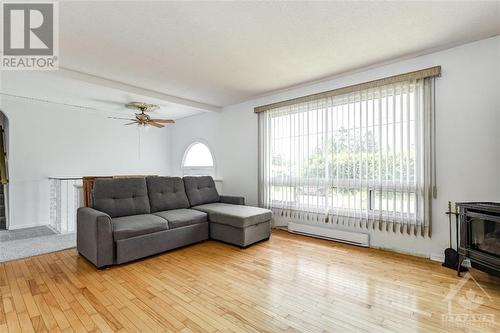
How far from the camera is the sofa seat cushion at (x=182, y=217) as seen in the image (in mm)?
3312

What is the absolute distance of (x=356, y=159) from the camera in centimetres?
336

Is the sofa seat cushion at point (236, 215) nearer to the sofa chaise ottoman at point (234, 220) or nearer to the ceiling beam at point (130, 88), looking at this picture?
the sofa chaise ottoman at point (234, 220)

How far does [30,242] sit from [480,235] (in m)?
5.74

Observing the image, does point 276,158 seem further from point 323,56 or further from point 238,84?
point 323,56

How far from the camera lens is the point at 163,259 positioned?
3006mm

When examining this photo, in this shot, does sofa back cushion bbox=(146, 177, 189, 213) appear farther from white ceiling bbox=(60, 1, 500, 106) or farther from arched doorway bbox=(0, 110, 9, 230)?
arched doorway bbox=(0, 110, 9, 230)

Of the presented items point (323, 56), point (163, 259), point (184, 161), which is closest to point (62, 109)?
point (184, 161)

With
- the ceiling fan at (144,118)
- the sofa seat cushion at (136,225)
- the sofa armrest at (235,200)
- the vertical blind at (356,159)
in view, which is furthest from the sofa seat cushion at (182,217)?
the ceiling fan at (144,118)

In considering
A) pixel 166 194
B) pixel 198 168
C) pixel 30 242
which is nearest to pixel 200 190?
pixel 166 194

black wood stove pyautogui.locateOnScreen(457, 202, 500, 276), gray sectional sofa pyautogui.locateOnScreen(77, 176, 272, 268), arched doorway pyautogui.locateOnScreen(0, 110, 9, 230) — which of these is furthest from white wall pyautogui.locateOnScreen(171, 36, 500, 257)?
arched doorway pyautogui.locateOnScreen(0, 110, 9, 230)

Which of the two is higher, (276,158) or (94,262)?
(276,158)

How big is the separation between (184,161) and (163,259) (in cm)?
385

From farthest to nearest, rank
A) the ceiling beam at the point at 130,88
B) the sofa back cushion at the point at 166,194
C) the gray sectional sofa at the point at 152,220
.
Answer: the sofa back cushion at the point at 166,194 < the ceiling beam at the point at 130,88 < the gray sectional sofa at the point at 152,220

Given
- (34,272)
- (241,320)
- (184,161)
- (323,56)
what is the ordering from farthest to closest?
(184,161), (323,56), (34,272), (241,320)
